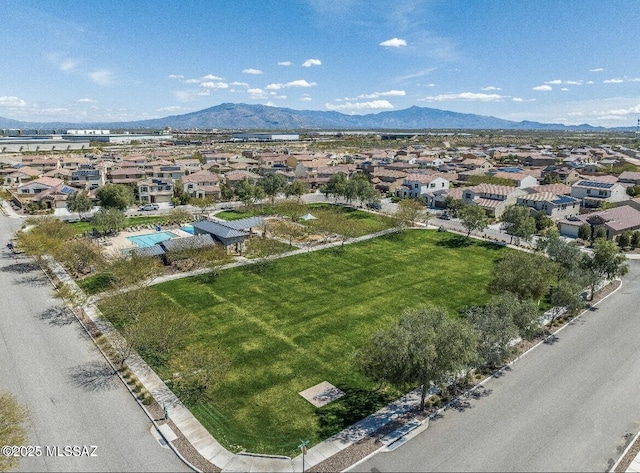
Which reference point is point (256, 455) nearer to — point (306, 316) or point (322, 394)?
point (322, 394)

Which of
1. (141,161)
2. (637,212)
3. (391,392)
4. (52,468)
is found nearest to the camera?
(52,468)

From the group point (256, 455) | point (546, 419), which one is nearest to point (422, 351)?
point (546, 419)

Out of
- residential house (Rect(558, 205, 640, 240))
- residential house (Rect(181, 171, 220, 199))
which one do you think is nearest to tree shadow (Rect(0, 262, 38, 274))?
residential house (Rect(181, 171, 220, 199))

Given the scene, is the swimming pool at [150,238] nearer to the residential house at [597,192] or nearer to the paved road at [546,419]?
the paved road at [546,419]

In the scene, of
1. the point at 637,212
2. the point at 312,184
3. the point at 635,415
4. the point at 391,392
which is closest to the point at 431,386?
the point at 391,392

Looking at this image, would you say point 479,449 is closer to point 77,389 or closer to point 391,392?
point 391,392

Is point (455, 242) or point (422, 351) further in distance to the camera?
point (455, 242)

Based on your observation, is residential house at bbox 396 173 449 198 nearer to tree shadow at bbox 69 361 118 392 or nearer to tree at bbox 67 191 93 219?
tree at bbox 67 191 93 219
